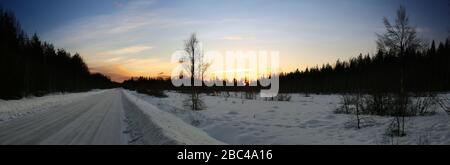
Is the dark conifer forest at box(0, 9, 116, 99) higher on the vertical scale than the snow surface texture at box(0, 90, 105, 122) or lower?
higher

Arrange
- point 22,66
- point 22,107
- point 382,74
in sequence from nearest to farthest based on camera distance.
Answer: point 382,74
point 22,107
point 22,66

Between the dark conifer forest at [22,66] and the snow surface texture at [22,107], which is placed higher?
the dark conifer forest at [22,66]

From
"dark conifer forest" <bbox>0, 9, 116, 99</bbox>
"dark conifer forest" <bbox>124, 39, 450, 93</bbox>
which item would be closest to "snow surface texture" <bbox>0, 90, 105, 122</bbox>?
"dark conifer forest" <bbox>0, 9, 116, 99</bbox>

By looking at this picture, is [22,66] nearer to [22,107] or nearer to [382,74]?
[22,107]

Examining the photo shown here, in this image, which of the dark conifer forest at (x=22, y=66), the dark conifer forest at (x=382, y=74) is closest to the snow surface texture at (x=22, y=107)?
the dark conifer forest at (x=22, y=66)

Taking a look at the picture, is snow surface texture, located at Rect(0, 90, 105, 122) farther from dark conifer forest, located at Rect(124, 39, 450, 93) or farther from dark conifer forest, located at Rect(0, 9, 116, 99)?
dark conifer forest, located at Rect(124, 39, 450, 93)

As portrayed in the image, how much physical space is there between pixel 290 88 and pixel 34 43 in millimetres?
59300

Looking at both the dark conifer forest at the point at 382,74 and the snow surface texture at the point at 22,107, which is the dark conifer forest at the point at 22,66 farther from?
the dark conifer forest at the point at 382,74

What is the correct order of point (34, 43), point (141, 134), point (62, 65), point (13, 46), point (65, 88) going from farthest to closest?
point (62, 65)
point (65, 88)
point (34, 43)
point (13, 46)
point (141, 134)

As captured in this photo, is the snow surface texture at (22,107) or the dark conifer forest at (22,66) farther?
the dark conifer forest at (22,66)

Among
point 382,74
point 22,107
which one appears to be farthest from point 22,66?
point 382,74
